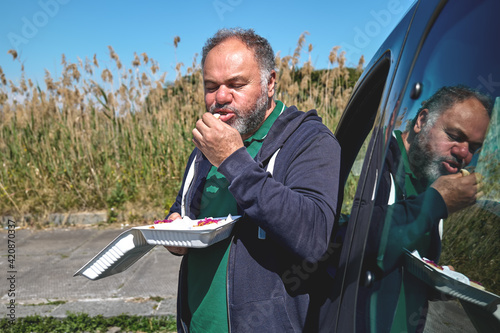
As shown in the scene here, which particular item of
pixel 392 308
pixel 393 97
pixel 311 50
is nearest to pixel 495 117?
pixel 393 97

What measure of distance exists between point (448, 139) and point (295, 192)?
61 centimetres

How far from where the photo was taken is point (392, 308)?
997 mm

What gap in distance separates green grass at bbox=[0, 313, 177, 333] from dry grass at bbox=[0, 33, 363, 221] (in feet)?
9.85

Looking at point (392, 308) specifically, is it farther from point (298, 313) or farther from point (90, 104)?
point (90, 104)

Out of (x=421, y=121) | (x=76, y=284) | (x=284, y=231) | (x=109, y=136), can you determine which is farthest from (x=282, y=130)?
(x=109, y=136)

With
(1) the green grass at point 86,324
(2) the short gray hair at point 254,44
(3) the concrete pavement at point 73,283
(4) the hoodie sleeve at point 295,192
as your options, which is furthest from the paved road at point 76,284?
(4) the hoodie sleeve at point 295,192

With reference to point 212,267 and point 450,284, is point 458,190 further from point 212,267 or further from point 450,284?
point 212,267

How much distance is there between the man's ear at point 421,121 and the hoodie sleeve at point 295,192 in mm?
515

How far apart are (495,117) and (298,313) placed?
930mm

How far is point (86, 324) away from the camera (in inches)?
141

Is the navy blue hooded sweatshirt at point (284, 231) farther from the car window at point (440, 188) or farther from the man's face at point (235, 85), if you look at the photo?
the car window at point (440, 188)

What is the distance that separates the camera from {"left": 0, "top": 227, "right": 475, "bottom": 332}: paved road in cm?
391

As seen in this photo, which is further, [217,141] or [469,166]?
[217,141]

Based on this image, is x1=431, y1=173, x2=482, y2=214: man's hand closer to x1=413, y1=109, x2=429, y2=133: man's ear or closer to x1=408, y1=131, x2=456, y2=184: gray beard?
x1=408, y1=131, x2=456, y2=184: gray beard
